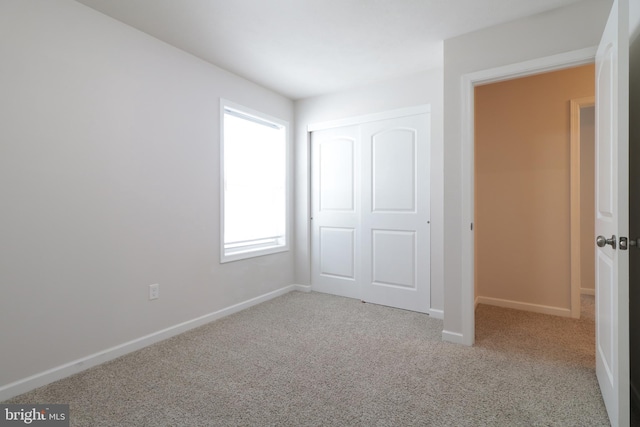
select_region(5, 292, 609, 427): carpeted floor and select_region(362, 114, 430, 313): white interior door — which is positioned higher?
select_region(362, 114, 430, 313): white interior door

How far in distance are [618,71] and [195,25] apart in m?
2.64

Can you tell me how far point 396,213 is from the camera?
140 inches

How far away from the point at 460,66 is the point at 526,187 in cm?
160

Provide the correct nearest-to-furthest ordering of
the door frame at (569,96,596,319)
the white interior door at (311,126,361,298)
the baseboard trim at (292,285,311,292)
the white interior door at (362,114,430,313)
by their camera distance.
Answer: the door frame at (569,96,596,319) → the white interior door at (362,114,430,313) → the white interior door at (311,126,361,298) → the baseboard trim at (292,285,311,292)

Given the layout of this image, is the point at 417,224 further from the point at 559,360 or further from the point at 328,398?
the point at 328,398

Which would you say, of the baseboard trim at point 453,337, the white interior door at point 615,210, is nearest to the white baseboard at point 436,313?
the baseboard trim at point 453,337

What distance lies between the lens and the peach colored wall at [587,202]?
396cm

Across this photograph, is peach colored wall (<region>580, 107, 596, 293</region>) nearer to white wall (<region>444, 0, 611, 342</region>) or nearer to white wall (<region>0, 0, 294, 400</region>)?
white wall (<region>444, 0, 611, 342</region>)

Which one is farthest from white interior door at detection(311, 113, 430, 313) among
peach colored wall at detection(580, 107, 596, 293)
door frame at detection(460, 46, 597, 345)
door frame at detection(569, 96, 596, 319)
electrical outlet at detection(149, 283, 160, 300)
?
peach colored wall at detection(580, 107, 596, 293)

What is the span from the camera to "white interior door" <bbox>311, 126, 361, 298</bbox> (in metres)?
3.88

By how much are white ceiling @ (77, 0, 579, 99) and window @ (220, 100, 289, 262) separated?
62 cm

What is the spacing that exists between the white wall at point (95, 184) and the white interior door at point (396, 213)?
1.69 metres

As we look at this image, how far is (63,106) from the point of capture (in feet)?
7.00

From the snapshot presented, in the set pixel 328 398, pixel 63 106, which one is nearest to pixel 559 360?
pixel 328 398
